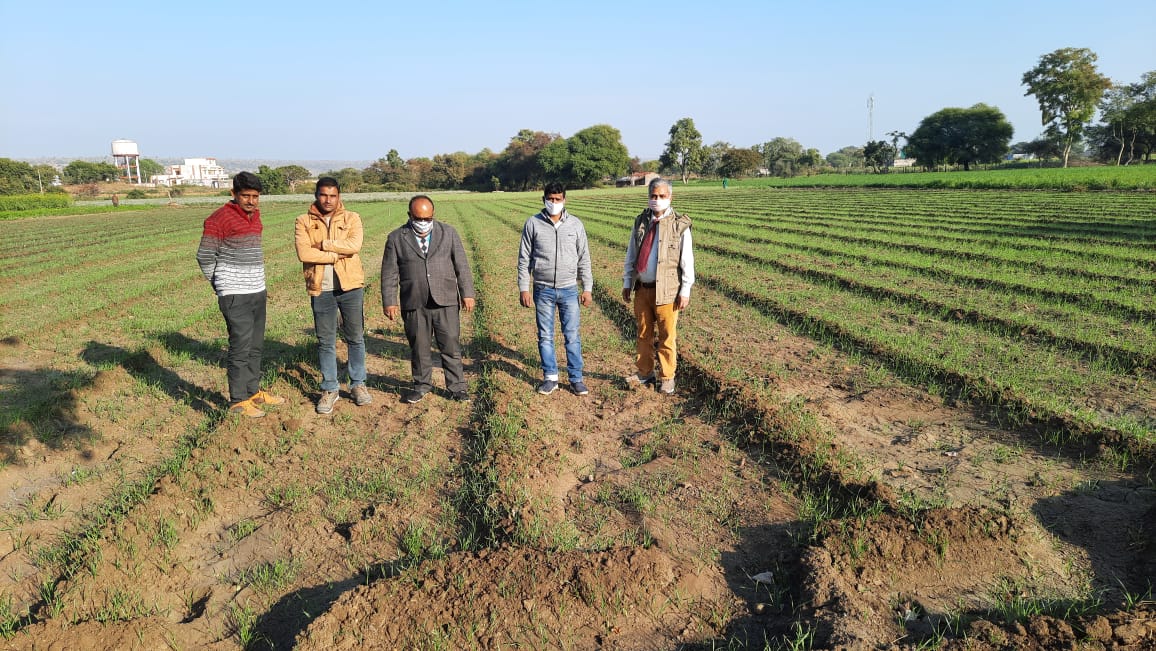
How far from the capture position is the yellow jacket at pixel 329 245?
209 inches

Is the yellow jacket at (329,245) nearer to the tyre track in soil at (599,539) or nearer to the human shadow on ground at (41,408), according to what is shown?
the tyre track in soil at (599,539)

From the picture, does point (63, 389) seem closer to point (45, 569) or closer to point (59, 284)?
point (45, 569)

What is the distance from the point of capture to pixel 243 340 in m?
5.36

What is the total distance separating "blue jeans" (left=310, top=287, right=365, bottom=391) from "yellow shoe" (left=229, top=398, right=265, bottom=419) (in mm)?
570

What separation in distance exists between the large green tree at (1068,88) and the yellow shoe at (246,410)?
89.1 meters

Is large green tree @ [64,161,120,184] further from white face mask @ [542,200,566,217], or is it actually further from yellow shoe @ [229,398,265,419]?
white face mask @ [542,200,566,217]

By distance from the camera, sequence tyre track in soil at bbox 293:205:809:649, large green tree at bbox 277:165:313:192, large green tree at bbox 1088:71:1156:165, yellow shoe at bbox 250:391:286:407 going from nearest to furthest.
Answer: tyre track in soil at bbox 293:205:809:649 → yellow shoe at bbox 250:391:286:407 → large green tree at bbox 1088:71:1156:165 → large green tree at bbox 277:165:313:192

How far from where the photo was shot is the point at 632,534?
12.0 feet

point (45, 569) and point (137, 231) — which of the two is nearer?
point (45, 569)

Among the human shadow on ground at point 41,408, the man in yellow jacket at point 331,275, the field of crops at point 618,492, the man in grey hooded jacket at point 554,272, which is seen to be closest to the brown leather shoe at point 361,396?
the man in yellow jacket at point 331,275

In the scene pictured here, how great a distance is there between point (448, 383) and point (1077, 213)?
74.7 ft

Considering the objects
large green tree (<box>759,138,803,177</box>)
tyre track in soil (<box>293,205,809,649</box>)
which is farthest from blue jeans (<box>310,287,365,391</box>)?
large green tree (<box>759,138,803,177</box>)

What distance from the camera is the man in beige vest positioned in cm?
558

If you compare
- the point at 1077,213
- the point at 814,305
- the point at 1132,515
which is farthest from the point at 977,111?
the point at 1132,515
